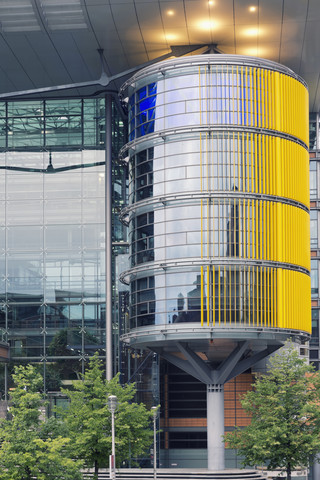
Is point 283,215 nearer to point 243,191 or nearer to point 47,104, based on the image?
point 243,191

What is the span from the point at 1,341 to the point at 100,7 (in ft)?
70.8

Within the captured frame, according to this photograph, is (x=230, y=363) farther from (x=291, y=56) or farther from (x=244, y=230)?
(x=291, y=56)

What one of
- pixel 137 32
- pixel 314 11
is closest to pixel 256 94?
pixel 314 11

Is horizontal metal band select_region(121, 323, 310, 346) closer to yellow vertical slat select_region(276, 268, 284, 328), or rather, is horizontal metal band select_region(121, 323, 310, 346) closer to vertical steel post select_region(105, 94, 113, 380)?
yellow vertical slat select_region(276, 268, 284, 328)

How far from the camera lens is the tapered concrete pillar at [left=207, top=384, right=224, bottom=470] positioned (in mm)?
53438

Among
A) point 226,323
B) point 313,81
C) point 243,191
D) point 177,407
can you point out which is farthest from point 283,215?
point 177,407

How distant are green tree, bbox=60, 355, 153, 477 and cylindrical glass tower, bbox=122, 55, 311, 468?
520 centimetres

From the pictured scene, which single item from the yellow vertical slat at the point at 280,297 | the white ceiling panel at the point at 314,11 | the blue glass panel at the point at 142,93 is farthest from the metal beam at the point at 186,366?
the white ceiling panel at the point at 314,11

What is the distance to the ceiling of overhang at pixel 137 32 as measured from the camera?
173 feet

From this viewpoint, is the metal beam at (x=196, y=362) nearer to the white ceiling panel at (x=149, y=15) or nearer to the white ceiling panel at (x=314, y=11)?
the white ceiling panel at (x=149, y=15)

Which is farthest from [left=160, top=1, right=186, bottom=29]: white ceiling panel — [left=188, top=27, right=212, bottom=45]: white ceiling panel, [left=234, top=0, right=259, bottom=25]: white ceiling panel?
[left=234, top=0, right=259, bottom=25]: white ceiling panel

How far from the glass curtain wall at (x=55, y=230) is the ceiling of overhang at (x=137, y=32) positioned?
3.69 metres

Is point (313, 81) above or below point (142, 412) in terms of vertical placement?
above

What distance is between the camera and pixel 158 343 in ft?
178
